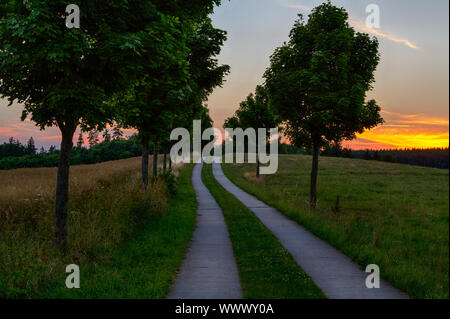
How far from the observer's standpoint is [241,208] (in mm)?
16734

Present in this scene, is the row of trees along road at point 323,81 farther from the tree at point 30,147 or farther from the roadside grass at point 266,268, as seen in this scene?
the tree at point 30,147

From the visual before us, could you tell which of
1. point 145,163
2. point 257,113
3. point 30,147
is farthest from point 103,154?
point 145,163

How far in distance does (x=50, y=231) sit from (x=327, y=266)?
710 centimetres

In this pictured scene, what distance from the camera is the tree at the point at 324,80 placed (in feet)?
48.5

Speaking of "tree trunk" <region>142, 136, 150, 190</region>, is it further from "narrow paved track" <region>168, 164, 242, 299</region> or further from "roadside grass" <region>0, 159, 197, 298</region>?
"narrow paved track" <region>168, 164, 242, 299</region>

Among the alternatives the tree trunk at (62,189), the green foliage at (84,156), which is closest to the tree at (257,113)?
the tree trunk at (62,189)

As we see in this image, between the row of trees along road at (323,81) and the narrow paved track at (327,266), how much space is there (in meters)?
6.07

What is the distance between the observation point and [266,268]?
24.2 ft

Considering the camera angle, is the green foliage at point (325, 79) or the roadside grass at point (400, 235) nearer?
the roadside grass at point (400, 235)

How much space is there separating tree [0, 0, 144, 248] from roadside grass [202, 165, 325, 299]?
4465mm

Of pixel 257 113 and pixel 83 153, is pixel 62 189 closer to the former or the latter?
pixel 257 113
